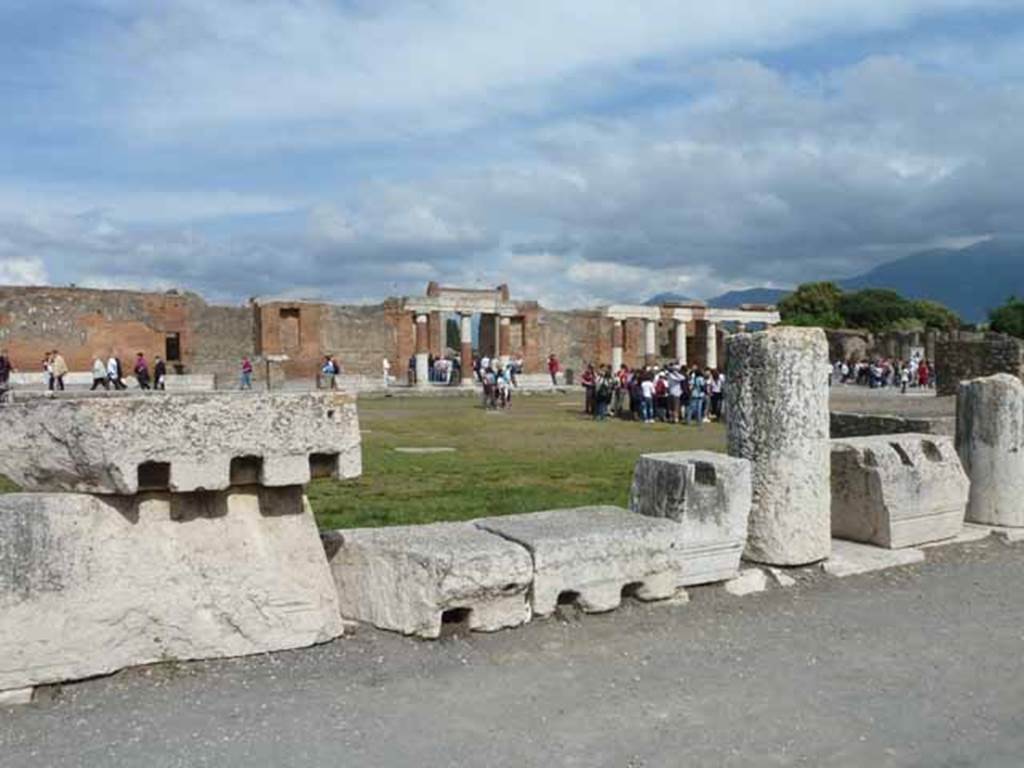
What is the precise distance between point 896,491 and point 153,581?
533cm

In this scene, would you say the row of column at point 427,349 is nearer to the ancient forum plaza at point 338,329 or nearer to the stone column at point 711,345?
the ancient forum plaza at point 338,329

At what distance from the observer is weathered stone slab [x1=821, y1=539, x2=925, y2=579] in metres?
6.36

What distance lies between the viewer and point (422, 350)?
41.2 m

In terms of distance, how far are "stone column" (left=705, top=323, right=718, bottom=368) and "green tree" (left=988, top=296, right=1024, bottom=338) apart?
30.9 meters

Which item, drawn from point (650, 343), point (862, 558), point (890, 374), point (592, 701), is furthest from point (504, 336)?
point (592, 701)

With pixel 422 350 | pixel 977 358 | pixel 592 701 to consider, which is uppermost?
pixel 422 350

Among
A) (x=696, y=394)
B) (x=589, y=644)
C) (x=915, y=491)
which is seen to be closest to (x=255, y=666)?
(x=589, y=644)

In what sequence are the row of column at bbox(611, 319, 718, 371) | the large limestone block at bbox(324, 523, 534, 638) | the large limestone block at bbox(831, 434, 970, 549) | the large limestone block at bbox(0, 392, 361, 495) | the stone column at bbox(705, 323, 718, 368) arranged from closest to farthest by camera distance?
the large limestone block at bbox(0, 392, 361, 495)
the large limestone block at bbox(324, 523, 534, 638)
the large limestone block at bbox(831, 434, 970, 549)
the row of column at bbox(611, 319, 718, 371)
the stone column at bbox(705, 323, 718, 368)

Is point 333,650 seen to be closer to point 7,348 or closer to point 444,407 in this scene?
point 444,407

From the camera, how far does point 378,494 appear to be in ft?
32.3

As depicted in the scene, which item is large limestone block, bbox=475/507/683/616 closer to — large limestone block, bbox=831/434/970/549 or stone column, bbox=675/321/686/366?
large limestone block, bbox=831/434/970/549

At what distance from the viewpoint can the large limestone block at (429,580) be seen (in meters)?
4.74

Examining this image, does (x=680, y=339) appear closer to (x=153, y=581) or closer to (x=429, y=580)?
(x=429, y=580)

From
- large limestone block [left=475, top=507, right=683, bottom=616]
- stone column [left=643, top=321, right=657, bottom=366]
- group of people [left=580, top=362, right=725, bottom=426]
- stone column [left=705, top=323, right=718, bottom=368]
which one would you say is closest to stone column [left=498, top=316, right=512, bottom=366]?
stone column [left=643, top=321, right=657, bottom=366]
